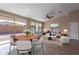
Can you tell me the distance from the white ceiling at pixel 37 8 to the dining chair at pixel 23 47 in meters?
0.64

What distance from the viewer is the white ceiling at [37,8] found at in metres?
2.80

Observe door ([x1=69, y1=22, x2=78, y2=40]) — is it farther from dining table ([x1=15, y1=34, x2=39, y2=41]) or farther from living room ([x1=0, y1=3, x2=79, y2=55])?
dining table ([x1=15, y1=34, x2=39, y2=41])

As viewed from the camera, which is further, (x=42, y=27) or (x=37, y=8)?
(x=42, y=27)

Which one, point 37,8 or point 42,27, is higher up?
point 37,8

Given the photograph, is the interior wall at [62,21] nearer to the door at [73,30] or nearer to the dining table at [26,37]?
the door at [73,30]

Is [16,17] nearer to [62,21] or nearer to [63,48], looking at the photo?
[62,21]

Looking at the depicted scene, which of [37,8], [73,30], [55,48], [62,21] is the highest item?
[37,8]

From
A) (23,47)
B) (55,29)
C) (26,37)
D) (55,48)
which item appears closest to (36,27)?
(26,37)

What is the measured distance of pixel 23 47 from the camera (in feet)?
9.56

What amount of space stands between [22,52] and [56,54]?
78 centimetres

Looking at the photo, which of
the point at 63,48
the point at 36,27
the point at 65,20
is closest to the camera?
the point at 63,48

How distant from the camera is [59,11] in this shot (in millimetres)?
2918

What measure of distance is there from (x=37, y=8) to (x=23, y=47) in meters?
0.96
